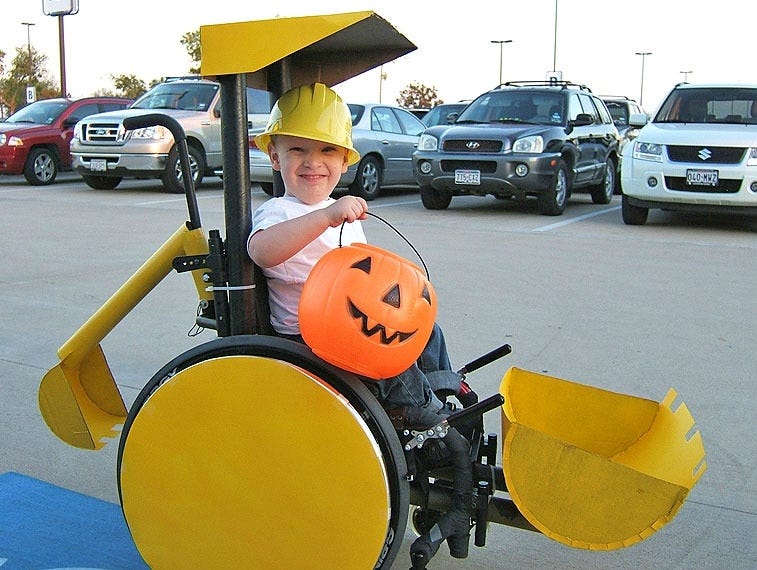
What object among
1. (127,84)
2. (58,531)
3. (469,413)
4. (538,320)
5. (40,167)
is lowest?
(58,531)

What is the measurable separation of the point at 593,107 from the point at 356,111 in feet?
11.6

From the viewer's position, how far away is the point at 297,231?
223 centimetres

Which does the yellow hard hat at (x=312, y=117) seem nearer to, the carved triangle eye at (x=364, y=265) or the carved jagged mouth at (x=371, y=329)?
the carved triangle eye at (x=364, y=265)

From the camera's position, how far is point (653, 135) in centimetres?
1003

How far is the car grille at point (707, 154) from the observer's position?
9508 millimetres

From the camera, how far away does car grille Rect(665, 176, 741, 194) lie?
9.53 metres

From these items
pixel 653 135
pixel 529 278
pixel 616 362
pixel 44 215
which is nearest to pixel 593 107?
pixel 653 135

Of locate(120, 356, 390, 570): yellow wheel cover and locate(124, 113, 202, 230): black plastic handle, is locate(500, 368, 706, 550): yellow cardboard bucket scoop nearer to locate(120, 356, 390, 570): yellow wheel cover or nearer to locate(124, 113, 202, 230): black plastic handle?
locate(120, 356, 390, 570): yellow wheel cover

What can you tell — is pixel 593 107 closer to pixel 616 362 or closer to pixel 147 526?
pixel 616 362

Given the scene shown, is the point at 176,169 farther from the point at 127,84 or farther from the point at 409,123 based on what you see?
the point at 127,84

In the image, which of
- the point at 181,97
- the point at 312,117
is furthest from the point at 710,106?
the point at 312,117

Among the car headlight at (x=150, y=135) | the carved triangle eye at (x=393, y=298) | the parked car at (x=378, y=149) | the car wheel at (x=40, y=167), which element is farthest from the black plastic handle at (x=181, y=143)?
the car wheel at (x=40, y=167)

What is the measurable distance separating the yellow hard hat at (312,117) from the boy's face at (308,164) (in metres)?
0.04

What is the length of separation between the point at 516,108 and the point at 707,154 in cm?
292
